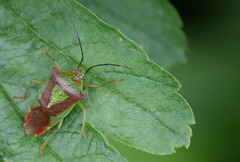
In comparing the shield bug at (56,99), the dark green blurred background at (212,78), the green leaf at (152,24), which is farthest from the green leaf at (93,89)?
the dark green blurred background at (212,78)

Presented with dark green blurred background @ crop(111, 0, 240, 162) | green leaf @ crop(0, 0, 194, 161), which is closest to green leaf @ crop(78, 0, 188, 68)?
dark green blurred background @ crop(111, 0, 240, 162)

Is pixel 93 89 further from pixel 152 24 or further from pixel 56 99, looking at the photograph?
pixel 152 24

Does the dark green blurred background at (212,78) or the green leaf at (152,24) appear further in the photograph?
the dark green blurred background at (212,78)

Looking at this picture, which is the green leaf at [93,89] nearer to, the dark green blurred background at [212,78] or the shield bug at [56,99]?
the shield bug at [56,99]

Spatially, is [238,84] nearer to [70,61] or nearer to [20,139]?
[70,61]

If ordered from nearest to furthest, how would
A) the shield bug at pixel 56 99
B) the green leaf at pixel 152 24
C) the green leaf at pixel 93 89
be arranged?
the green leaf at pixel 93 89 → the shield bug at pixel 56 99 → the green leaf at pixel 152 24

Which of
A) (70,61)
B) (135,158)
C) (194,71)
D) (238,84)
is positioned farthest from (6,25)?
(238,84)

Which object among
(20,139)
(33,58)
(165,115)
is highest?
(165,115)

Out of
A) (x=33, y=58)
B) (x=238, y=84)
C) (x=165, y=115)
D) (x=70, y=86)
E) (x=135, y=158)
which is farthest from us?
(x=238, y=84)
